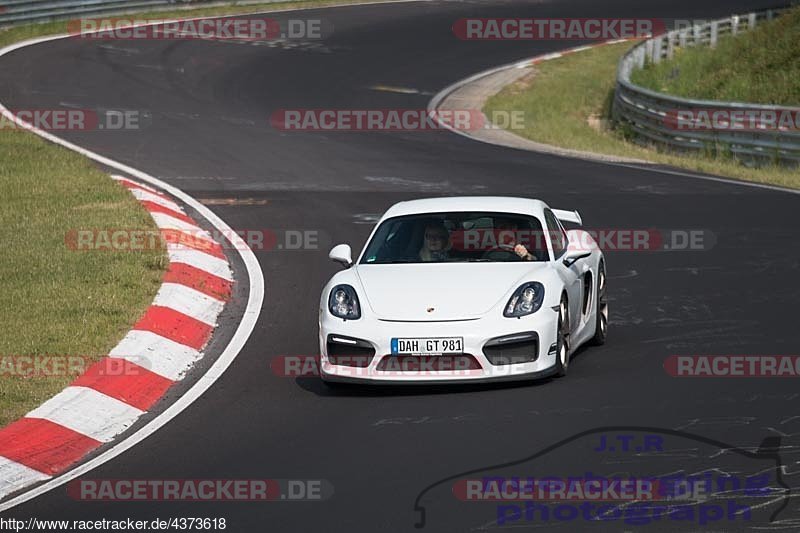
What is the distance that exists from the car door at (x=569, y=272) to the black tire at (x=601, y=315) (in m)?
0.38

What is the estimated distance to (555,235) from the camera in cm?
1128

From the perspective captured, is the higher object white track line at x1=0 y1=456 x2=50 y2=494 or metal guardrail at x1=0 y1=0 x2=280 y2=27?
metal guardrail at x1=0 y1=0 x2=280 y2=27

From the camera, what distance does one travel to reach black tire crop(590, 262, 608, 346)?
11.2m

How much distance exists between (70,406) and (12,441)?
0.76m

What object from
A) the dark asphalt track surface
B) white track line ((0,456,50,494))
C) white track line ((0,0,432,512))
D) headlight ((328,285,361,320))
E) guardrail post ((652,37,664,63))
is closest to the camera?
the dark asphalt track surface

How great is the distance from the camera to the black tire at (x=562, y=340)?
32.4 feet

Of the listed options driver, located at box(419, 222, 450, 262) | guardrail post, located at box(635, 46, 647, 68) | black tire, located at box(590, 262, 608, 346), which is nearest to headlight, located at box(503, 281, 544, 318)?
driver, located at box(419, 222, 450, 262)

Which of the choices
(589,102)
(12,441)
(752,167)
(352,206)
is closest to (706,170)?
(752,167)

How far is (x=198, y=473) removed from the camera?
26.4 ft

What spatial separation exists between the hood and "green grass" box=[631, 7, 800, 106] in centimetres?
1850

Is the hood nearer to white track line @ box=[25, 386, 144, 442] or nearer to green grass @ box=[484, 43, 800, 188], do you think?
white track line @ box=[25, 386, 144, 442]

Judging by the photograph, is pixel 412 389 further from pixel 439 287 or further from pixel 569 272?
pixel 569 272

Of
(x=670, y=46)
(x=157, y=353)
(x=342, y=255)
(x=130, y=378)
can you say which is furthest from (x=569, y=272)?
(x=670, y=46)

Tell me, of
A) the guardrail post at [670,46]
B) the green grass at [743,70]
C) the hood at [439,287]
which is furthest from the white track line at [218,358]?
the guardrail post at [670,46]
